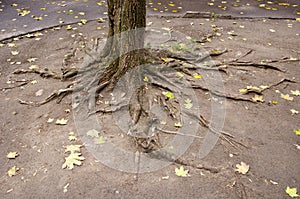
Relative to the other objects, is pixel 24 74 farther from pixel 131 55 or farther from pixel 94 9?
pixel 94 9

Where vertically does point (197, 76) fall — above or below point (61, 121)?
above

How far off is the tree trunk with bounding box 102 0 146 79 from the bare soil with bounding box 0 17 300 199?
3.11 feet

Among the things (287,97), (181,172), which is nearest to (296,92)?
(287,97)

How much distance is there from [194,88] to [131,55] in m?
1.16

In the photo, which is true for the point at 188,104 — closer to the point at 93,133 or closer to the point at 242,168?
the point at 242,168

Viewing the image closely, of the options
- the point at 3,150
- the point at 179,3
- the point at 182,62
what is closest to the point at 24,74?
the point at 3,150

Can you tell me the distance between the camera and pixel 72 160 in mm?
3229

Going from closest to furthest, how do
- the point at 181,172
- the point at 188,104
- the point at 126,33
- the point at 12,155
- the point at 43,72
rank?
the point at 181,172 → the point at 12,155 → the point at 126,33 → the point at 188,104 → the point at 43,72

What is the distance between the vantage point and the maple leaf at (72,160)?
3.17 metres

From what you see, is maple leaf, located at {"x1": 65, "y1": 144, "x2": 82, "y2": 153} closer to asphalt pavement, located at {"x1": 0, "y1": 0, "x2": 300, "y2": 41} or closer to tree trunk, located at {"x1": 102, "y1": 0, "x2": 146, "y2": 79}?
tree trunk, located at {"x1": 102, "y1": 0, "x2": 146, "y2": 79}

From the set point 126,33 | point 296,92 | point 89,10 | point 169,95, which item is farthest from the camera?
point 89,10

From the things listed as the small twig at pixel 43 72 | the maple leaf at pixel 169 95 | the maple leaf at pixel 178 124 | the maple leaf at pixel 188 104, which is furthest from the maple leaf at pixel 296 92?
the small twig at pixel 43 72

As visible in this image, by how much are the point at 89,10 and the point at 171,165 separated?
246 inches

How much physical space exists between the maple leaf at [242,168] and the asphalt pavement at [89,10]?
531cm
